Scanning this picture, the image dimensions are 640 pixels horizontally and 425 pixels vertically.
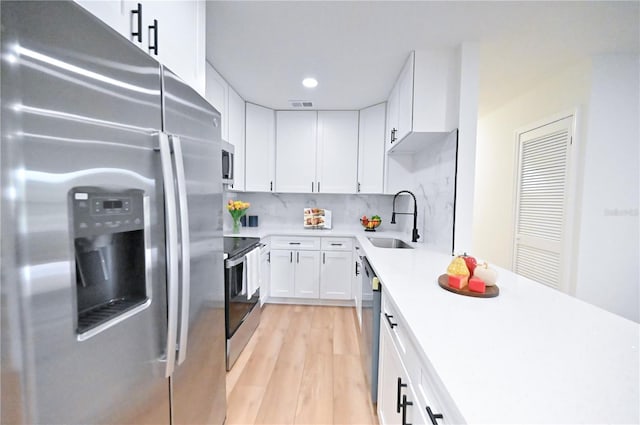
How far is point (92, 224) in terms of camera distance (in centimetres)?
64

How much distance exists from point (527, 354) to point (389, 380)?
77cm

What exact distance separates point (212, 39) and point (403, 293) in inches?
84.1

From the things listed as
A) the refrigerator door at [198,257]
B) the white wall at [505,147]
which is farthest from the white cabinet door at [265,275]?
the white wall at [505,147]

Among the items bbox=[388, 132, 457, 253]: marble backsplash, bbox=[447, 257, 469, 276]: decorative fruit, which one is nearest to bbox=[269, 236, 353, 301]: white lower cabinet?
bbox=[388, 132, 457, 253]: marble backsplash

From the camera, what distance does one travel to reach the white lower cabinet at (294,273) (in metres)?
3.27

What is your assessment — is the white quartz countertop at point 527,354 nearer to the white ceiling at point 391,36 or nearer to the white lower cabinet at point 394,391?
the white lower cabinet at point 394,391

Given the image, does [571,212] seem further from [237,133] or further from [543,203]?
[237,133]

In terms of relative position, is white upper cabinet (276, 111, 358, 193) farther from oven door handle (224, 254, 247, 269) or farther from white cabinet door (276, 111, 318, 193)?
oven door handle (224, 254, 247, 269)

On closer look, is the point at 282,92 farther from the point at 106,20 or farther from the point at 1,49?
the point at 1,49

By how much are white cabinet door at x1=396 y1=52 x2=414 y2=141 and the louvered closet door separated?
1537 millimetres

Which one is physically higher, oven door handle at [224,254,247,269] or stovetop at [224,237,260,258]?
stovetop at [224,237,260,258]

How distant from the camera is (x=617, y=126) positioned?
7.06 feet

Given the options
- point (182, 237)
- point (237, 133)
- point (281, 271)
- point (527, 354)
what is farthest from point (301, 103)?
point (527, 354)

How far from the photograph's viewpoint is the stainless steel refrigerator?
0.48 m
